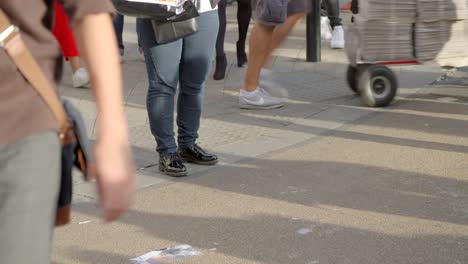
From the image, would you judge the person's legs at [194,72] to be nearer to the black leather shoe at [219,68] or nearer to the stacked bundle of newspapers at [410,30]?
the stacked bundle of newspapers at [410,30]

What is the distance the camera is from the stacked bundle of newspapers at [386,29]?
6473 mm

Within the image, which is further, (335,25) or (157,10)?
(335,25)

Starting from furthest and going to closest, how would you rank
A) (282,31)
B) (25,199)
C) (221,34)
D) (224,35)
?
(224,35) < (221,34) < (282,31) < (25,199)

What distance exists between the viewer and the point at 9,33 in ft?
6.38

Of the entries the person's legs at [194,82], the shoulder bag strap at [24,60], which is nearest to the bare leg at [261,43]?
the person's legs at [194,82]

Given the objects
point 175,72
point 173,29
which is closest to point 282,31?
point 175,72

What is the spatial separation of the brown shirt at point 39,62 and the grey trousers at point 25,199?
0.03 meters

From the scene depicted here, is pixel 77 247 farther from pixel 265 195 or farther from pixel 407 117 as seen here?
pixel 407 117

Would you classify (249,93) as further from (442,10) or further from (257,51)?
(442,10)

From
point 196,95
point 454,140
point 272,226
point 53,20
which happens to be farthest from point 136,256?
point 454,140

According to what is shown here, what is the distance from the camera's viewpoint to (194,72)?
16.7 ft

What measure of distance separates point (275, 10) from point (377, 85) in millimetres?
1056

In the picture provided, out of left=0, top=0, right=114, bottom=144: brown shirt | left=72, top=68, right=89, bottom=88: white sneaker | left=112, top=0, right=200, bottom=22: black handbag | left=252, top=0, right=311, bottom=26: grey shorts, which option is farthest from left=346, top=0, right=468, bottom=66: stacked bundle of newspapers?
left=0, top=0, right=114, bottom=144: brown shirt

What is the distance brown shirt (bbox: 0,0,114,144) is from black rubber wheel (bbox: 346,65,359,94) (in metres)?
5.25
